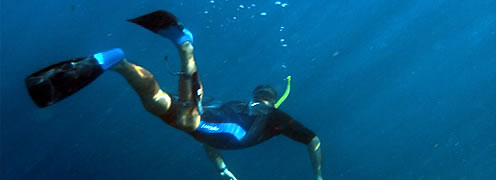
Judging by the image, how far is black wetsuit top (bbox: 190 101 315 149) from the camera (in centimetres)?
479

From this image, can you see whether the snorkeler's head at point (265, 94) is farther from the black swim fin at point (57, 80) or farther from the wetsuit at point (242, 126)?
the black swim fin at point (57, 80)

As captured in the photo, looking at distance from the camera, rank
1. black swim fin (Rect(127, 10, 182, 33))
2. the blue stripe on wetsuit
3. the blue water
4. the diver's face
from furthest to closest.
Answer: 1. the blue water
2. the diver's face
3. the blue stripe on wetsuit
4. black swim fin (Rect(127, 10, 182, 33))

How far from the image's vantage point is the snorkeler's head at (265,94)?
5.20 meters

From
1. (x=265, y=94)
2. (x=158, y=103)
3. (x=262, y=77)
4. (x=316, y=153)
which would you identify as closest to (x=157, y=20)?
(x=158, y=103)

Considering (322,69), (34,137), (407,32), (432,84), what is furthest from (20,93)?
(432,84)

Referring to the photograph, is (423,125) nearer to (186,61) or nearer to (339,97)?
(339,97)

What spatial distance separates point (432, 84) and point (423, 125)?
926 centimetres

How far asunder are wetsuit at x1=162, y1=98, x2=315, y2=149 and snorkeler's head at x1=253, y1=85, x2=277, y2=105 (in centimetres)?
19

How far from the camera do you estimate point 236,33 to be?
18.4 metres

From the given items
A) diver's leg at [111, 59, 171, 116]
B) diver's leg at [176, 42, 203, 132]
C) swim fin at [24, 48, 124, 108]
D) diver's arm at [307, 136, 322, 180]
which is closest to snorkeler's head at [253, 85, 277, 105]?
diver's arm at [307, 136, 322, 180]

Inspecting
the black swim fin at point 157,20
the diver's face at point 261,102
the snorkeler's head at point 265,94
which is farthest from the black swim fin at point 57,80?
the snorkeler's head at point 265,94

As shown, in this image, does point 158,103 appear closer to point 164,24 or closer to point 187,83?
point 187,83

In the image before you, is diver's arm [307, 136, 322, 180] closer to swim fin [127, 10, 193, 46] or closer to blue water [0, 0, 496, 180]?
swim fin [127, 10, 193, 46]

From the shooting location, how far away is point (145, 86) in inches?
147
